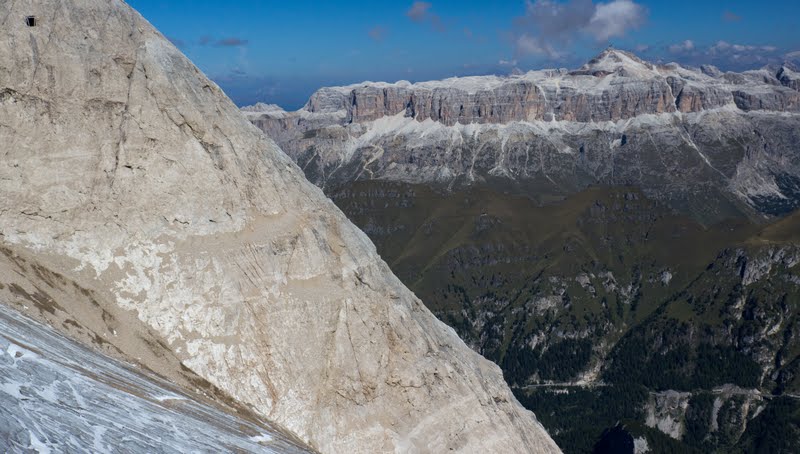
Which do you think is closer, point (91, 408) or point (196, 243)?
point (91, 408)

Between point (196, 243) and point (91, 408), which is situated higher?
point (196, 243)

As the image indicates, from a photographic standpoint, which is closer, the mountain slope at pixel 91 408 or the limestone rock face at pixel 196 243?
the mountain slope at pixel 91 408

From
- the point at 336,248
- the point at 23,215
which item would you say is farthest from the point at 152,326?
the point at 336,248

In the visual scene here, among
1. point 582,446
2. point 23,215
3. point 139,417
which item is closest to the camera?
point 139,417

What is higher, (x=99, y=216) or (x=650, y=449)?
(x=99, y=216)

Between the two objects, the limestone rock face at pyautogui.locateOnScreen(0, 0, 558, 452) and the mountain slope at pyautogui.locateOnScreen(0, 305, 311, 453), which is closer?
the mountain slope at pyautogui.locateOnScreen(0, 305, 311, 453)

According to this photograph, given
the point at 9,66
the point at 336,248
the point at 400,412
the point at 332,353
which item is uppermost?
the point at 9,66

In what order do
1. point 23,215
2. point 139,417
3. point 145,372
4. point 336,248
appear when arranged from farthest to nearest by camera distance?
point 336,248 → point 23,215 → point 145,372 → point 139,417

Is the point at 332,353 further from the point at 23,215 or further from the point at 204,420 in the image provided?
the point at 23,215
